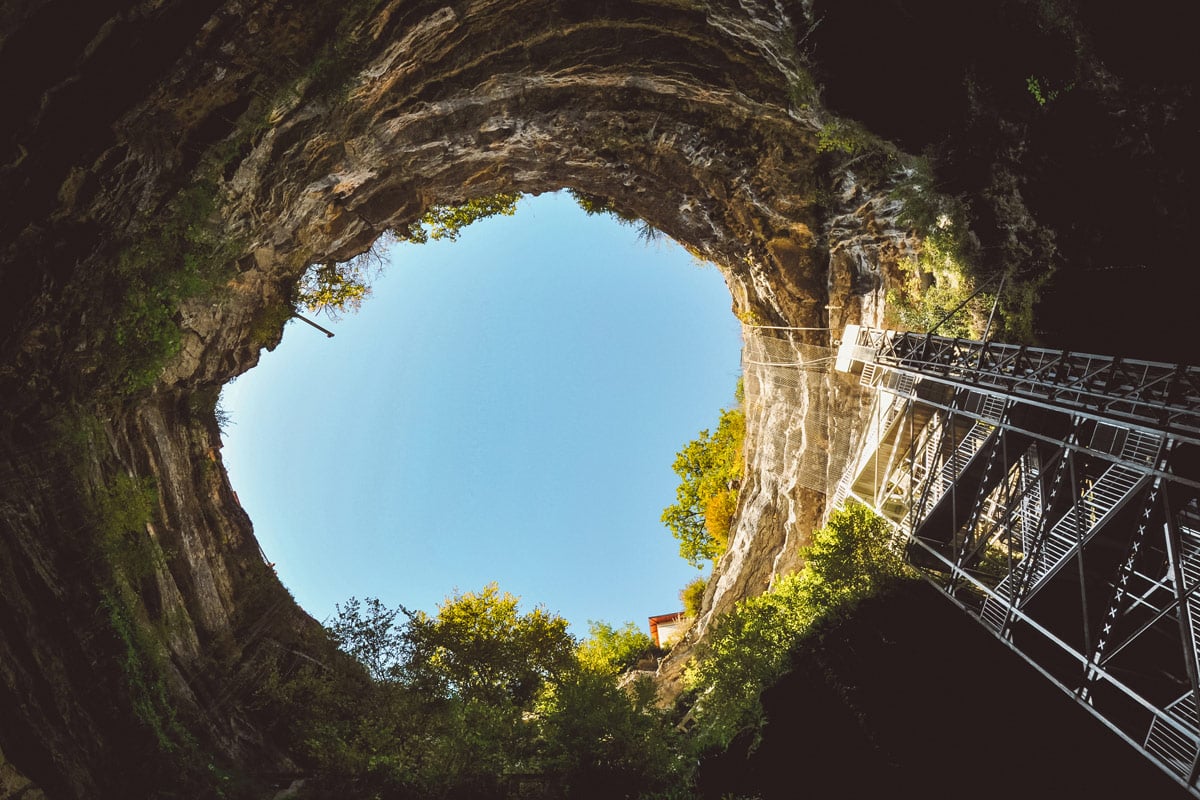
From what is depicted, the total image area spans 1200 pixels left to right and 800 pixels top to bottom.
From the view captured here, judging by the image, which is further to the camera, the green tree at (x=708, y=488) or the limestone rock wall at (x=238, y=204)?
the green tree at (x=708, y=488)

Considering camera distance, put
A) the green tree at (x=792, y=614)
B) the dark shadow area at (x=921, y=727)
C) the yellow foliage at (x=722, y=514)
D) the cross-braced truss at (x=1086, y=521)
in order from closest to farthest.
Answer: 1. the cross-braced truss at (x=1086, y=521)
2. the dark shadow area at (x=921, y=727)
3. the green tree at (x=792, y=614)
4. the yellow foliage at (x=722, y=514)

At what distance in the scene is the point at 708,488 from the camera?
81.7ft

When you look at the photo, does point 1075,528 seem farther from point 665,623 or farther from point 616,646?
point 665,623

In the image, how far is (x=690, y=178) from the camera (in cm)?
1659

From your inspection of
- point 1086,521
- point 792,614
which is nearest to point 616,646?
point 792,614

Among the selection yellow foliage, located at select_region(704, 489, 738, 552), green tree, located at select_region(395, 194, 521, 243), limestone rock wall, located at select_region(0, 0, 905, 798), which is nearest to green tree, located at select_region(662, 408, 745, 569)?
yellow foliage, located at select_region(704, 489, 738, 552)

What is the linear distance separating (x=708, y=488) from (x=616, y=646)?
9324mm

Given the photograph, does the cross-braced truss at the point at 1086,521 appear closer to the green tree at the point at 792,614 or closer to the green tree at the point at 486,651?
the green tree at the point at 792,614

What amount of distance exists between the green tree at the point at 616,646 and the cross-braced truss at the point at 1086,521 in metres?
17.1

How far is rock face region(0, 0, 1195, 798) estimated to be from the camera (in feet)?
26.1

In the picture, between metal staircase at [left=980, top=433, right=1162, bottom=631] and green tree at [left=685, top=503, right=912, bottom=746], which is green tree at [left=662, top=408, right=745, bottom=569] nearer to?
green tree at [left=685, top=503, right=912, bottom=746]

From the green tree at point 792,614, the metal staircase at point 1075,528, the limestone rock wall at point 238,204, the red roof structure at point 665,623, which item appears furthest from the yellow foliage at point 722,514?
the metal staircase at point 1075,528

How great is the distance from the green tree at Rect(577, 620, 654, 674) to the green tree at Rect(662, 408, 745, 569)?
5.47 metres

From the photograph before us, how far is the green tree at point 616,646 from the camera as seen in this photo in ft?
82.1
